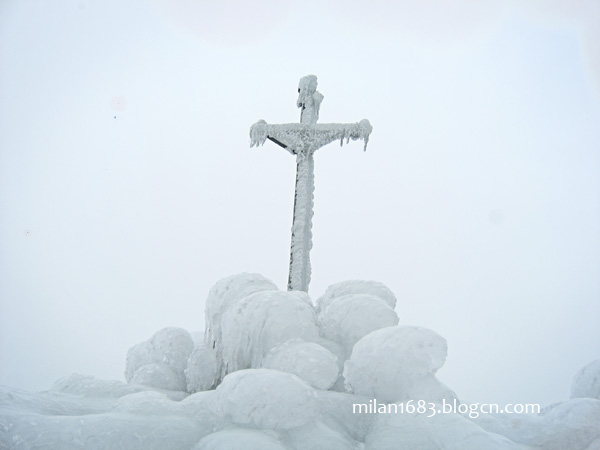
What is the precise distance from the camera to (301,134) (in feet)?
27.8

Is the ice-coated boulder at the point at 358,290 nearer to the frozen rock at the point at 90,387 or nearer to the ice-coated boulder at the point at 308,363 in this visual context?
the ice-coated boulder at the point at 308,363

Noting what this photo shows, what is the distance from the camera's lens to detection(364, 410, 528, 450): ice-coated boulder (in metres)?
3.48

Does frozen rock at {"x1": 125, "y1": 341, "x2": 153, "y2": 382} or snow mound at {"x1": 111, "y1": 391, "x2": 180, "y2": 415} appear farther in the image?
frozen rock at {"x1": 125, "y1": 341, "x2": 153, "y2": 382}

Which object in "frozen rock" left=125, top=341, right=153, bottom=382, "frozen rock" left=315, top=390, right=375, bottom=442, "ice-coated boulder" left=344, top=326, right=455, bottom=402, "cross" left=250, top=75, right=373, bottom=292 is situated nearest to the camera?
"frozen rock" left=315, top=390, right=375, bottom=442

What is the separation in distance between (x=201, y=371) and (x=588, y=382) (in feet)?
13.4

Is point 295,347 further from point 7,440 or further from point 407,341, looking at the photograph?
point 7,440

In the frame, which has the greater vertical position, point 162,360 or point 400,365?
point 400,365

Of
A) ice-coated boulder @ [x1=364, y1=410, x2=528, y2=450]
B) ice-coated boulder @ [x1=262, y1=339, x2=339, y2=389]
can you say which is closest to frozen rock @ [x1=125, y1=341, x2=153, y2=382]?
ice-coated boulder @ [x1=262, y1=339, x2=339, y2=389]

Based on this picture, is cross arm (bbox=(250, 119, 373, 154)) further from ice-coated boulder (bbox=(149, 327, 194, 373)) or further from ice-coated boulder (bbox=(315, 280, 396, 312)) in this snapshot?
ice-coated boulder (bbox=(149, 327, 194, 373))

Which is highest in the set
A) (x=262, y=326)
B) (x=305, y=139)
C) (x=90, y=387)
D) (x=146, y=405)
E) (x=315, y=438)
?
(x=305, y=139)

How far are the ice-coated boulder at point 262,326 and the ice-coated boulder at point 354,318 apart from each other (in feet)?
1.24

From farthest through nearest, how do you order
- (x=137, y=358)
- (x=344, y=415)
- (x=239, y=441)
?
(x=137, y=358), (x=344, y=415), (x=239, y=441)

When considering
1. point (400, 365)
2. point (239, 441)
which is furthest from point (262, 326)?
point (239, 441)

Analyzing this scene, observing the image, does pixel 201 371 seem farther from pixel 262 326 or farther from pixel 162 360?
pixel 262 326
